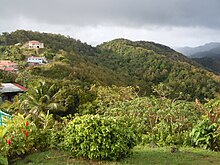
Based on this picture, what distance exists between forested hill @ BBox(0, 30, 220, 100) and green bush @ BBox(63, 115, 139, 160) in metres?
23.1

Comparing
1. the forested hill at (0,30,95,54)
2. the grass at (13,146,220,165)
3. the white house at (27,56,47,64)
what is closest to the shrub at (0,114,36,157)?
the grass at (13,146,220,165)

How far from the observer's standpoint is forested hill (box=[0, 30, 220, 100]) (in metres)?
37.3

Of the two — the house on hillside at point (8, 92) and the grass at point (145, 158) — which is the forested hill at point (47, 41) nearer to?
the house on hillside at point (8, 92)

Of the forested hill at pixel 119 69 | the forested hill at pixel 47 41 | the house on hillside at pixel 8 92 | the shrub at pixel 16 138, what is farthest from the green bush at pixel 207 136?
the forested hill at pixel 47 41

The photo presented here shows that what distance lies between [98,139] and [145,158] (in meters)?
0.99

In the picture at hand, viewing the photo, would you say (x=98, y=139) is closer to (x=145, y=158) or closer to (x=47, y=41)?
(x=145, y=158)

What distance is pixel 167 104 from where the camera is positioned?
814cm

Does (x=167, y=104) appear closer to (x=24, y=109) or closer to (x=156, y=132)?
(x=156, y=132)

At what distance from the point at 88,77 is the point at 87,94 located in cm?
1864

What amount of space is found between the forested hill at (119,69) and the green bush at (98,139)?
23.1 meters

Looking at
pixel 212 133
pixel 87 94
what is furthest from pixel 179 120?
pixel 87 94

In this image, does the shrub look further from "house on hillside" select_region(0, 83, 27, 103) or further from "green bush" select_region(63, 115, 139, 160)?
"house on hillside" select_region(0, 83, 27, 103)

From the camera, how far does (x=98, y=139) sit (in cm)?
449

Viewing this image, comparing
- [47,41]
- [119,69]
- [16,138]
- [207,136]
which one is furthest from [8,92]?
[47,41]
